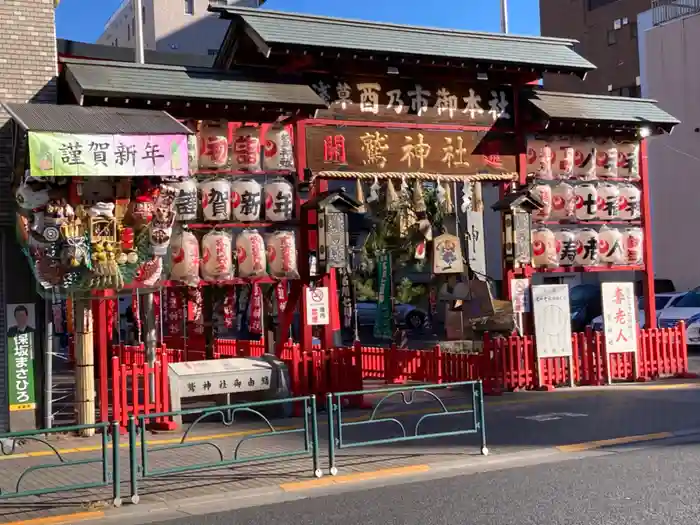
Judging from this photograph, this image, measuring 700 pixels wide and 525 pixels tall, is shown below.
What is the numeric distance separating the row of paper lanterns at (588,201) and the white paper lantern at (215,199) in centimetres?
619

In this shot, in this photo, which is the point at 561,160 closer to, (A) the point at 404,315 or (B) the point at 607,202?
(B) the point at 607,202

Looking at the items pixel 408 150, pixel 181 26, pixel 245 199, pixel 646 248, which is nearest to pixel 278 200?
pixel 245 199

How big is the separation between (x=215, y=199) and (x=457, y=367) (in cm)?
591

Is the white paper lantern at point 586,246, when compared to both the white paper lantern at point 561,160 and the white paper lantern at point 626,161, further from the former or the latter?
the white paper lantern at point 626,161

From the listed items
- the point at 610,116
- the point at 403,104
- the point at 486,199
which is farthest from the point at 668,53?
the point at 403,104

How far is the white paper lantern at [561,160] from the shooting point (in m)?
18.1

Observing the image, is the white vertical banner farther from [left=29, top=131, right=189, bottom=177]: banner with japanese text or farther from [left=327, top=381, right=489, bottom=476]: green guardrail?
[left=29, top=131, right=189, bottom=177]: banner with japanese text

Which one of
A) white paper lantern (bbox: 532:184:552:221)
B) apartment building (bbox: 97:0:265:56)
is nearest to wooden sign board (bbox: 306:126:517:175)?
white paper lantern (bbox: 532:184:552:221)

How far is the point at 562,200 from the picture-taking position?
18.0 metres

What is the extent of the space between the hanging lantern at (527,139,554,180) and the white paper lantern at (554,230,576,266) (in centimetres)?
117

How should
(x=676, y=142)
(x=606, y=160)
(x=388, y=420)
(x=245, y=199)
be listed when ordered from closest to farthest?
(x=388, y=420), (x=245, y=199), (x=606, y=160), (x=676, y=142)

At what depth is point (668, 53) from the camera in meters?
35.5

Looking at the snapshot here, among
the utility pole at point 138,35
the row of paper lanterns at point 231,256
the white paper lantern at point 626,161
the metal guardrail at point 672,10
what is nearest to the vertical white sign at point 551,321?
the white paper lantern at point 626,161

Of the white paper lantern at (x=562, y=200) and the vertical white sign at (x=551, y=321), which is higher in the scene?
the white paper lantern at (x=562, y=200)
